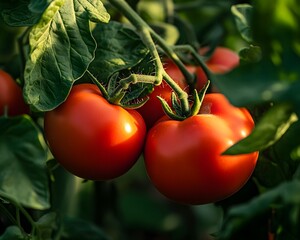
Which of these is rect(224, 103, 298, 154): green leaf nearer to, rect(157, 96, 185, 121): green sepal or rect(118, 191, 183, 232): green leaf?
rect(157, 96, 185, 121): green sepal

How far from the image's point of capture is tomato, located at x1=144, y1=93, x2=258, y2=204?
0.96 m

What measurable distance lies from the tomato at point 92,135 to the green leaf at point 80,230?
1.15 ft

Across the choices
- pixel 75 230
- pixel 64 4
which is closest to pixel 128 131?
pixel 64 4

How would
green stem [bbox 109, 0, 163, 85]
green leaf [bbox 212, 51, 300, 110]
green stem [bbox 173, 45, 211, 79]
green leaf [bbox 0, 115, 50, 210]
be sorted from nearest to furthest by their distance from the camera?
green leaf [bbox 212, 51, 300, 110] < green leaf [bbox 0, 115, 50, 210] < green stem [bbox 109, 0, 163, 85] < green stem [bbox 173, 45, 211, 79]

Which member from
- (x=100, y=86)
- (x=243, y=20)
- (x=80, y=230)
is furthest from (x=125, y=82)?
(x=80, y=230)

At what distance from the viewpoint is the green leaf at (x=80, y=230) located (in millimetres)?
1349

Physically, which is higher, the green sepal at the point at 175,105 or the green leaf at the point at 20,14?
the green leaf at the point at 20,14

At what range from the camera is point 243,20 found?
1.16m

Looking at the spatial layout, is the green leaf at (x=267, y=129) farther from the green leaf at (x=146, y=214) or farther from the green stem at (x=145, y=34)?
the green leaf at (x=146, y=214)

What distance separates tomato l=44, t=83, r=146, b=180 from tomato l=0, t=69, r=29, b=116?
0.14 meters

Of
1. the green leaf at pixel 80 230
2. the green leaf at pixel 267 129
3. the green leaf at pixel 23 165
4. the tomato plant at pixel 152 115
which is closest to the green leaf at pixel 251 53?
the tomato plant at pixel 152 115

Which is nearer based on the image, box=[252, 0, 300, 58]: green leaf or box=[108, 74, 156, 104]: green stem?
box=[252, 0, 300, 58]: green leaf

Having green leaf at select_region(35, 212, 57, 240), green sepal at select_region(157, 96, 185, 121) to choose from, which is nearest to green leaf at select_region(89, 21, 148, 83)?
green sepal at select_region(157, 96, 185, 121)

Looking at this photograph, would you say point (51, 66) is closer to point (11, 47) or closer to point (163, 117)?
point (163, 117)
